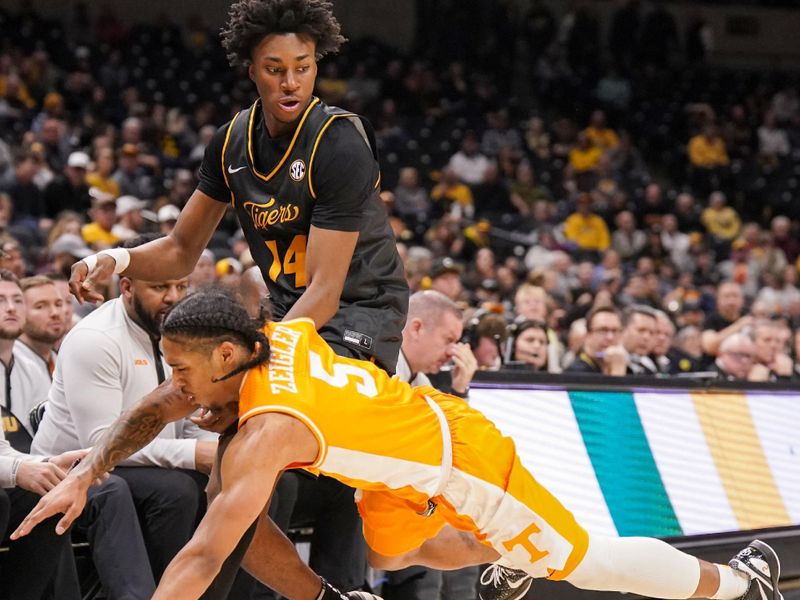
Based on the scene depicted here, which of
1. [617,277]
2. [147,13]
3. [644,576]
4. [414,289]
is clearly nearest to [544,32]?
[147,13]

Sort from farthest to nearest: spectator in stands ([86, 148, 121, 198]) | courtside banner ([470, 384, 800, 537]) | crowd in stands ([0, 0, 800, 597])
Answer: spectator in stands ([86, 148, 121, 198])
crowd in stands ([0, 0, 800, 597])
courtside banner ([470, 384, 800, 537])

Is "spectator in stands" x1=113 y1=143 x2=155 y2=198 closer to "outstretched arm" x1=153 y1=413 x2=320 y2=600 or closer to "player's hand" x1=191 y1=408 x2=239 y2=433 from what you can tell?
"player's hand" x1=191 y1=408 x2=239 y2=433

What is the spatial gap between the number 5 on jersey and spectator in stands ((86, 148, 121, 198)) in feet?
25.2

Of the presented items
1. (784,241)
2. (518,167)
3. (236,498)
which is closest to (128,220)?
(236,498)

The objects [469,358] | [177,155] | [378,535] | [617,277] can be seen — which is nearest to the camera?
[378,535]

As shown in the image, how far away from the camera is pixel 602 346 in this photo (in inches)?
299

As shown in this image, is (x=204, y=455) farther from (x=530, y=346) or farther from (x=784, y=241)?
(x=784, y=241)

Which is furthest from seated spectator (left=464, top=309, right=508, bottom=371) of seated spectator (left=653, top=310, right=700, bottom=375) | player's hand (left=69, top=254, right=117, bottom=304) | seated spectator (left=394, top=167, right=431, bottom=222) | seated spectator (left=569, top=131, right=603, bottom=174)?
seated spectator (left=569, top=131, right=603, bottom=174)

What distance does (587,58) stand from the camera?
1897 cm

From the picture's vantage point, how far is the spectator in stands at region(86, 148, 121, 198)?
11.2 meters

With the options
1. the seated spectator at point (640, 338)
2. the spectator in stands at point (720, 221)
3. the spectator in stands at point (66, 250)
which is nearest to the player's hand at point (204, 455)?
the spectator in stands at point (66, 250)

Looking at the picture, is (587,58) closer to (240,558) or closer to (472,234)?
(472,234)

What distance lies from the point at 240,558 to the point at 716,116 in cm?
1657

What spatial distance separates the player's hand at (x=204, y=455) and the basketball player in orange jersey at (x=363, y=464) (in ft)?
2.04
